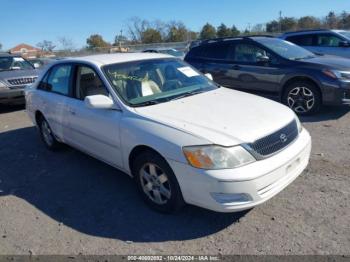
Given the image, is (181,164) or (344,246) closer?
(344,246)

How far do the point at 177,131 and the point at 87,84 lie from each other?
75.2 inches

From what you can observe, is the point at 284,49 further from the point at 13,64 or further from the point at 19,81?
the point at 13,64

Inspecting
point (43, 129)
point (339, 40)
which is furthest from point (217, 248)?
point (339, 40)

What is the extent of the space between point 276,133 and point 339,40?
9.48 meters

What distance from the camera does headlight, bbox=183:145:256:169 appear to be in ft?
9.84

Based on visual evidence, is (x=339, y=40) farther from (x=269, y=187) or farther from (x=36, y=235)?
(x=36, y=235)

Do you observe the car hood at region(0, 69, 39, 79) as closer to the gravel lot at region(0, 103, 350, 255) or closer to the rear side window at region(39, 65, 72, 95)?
the rear side window at region(39, 65, 72, 95)

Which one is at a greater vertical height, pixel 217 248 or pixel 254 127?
pixel 254 127

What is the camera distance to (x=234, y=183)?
2.96m

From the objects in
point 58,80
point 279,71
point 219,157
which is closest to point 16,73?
point 58,80

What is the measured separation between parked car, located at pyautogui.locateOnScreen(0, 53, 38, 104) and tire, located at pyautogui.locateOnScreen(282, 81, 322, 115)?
23.1 ft

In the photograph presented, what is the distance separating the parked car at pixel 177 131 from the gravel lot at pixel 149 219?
0.30 meters

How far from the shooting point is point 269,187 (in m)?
3.14

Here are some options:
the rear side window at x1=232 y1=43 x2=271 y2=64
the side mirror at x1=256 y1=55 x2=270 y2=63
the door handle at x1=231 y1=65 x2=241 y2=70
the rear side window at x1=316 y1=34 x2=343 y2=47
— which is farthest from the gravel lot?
the rear side window at x1=316 y1=34 x2=343 y2=47
